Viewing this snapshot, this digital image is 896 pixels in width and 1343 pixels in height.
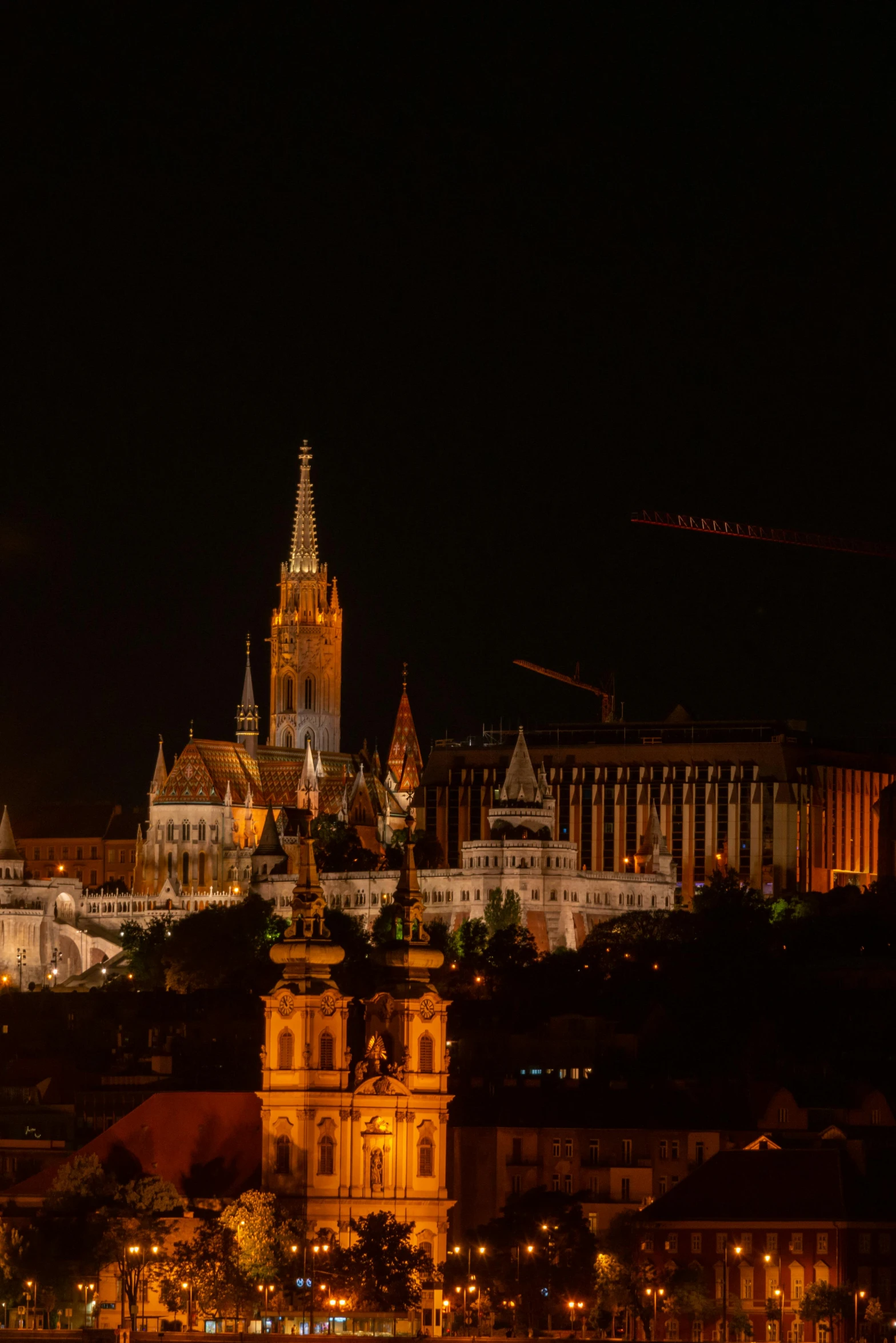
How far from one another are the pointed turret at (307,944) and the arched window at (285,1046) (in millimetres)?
1491

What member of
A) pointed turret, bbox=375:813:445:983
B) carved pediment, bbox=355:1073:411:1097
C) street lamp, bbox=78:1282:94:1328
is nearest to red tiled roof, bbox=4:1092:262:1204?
carved pediment, bbox=355:1073:411:1097

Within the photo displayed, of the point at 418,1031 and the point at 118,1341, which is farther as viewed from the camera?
the point at 418,1031

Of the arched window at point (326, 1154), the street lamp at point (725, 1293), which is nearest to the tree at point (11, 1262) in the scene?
the arched window at point (326, 1154)

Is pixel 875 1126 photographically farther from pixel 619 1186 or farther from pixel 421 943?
→ pixel 421 943

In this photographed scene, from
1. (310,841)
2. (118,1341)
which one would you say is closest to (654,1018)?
(310,841)

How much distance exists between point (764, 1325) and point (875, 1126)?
72.0ft

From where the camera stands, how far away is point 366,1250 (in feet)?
469

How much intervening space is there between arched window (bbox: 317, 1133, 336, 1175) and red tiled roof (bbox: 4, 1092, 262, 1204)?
230 centimetres

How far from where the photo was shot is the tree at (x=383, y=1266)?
14088cm

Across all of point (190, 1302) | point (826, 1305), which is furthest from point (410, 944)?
point (826, 1305)

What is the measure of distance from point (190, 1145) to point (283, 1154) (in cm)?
402

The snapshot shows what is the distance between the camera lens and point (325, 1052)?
488ft

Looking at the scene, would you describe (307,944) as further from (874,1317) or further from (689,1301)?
(874,1317)

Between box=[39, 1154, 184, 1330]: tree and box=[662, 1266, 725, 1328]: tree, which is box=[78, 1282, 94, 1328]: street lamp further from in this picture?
box=[662, 1266, 725, 1328]: tree
